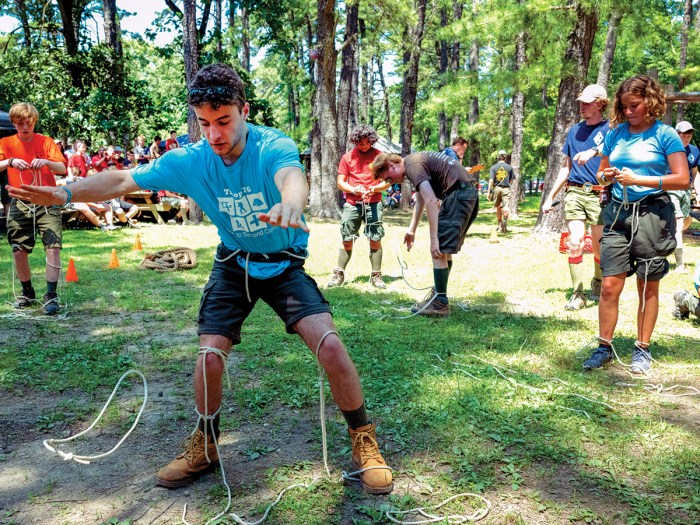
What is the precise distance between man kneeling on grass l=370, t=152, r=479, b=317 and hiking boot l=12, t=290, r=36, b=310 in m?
3.96

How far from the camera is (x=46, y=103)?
59.0 ft

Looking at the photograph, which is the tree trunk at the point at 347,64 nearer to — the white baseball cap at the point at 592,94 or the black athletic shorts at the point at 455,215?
the black athletic shorts at the point at 455,215

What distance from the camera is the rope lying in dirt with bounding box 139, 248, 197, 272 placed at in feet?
30.0

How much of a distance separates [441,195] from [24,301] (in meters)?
4.61

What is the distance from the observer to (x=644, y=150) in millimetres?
4355

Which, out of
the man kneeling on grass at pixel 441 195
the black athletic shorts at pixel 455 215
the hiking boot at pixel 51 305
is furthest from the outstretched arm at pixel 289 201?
the hiking boot at pixel 51 305

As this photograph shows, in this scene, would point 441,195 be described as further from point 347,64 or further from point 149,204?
point 347,64

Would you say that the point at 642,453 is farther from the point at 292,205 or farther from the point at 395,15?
the point at 395,15

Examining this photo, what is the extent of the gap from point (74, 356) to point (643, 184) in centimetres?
451

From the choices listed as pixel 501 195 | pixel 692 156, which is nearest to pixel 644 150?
pixel 692 156

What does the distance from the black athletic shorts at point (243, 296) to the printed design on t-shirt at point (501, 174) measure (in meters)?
13.4

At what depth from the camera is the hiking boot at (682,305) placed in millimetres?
6025

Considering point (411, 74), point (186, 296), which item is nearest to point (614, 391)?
point (186, 296)

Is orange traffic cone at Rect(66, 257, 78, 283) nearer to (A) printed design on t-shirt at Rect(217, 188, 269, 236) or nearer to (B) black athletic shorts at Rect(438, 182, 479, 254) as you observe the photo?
(B) black athletic shorts at Rect(438, 182, 479, 254)
